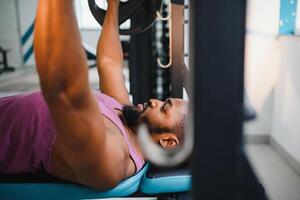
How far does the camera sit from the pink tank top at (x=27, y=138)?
3.96 ft

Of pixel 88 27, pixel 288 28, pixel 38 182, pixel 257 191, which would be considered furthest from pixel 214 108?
pixel 88 27

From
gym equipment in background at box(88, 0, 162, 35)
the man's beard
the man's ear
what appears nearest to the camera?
the man's ear

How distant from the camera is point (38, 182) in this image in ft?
3.97

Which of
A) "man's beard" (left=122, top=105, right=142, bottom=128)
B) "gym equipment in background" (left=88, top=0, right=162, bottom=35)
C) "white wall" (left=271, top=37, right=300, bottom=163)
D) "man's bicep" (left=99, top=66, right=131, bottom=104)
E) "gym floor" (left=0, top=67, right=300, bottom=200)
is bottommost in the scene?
"gym floor" (left=0, top=67, right=300, bottom=200)

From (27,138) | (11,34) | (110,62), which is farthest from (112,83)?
(11,34)

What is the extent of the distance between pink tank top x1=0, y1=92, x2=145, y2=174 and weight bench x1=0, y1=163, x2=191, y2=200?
0.04 metres

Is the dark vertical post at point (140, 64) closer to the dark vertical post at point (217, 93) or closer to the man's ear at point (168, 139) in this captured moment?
the man's ear at point (168, 139)

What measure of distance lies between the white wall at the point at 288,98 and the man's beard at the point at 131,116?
1.57 metres

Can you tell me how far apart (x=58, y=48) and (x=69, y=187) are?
2.21ft

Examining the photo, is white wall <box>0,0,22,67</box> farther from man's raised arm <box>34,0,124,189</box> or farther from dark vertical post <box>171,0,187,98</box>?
man's raised arm <box>34,0,124,189</box>

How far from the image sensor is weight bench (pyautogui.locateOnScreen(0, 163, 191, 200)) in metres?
1.20

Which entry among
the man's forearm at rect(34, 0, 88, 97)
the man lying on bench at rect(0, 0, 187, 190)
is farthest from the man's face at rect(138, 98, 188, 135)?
the man's forearm at rect(34, 0, 88, 97)

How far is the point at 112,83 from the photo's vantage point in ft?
5.69

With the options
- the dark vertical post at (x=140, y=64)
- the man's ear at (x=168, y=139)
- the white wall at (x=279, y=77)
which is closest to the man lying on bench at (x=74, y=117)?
→ the man's ear at (x=168, y=139)
